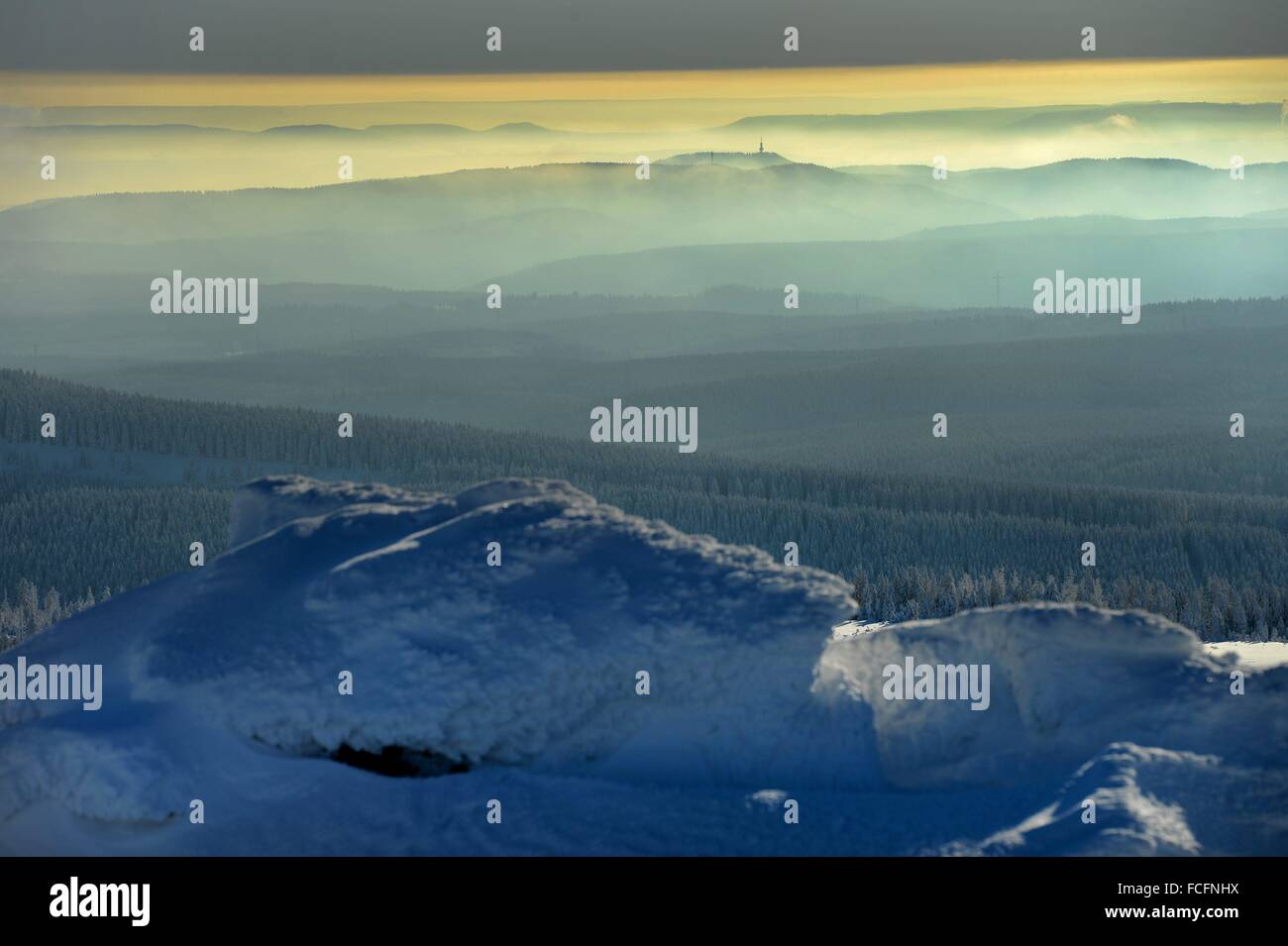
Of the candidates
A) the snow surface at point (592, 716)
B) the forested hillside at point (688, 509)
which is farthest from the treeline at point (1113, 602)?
the snow surface at point (592, 716)

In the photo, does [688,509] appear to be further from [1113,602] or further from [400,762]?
[400,762]

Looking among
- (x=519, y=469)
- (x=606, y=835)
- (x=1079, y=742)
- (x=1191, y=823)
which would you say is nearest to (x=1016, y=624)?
(x=1079, y=742)

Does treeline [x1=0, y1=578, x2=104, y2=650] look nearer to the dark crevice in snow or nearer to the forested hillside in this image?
the forested hillside

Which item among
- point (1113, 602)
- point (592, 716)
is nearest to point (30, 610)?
point (1113, 602)

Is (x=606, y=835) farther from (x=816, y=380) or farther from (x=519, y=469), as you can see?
(x=816, y=380)

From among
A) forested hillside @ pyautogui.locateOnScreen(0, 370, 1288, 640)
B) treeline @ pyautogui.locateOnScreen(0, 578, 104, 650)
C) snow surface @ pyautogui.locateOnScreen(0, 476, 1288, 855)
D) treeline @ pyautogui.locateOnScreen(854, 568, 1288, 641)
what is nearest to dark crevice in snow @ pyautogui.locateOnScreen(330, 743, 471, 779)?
snow surface @ pyautogui.locateOnScreen(0, 476, 1288, 855)
